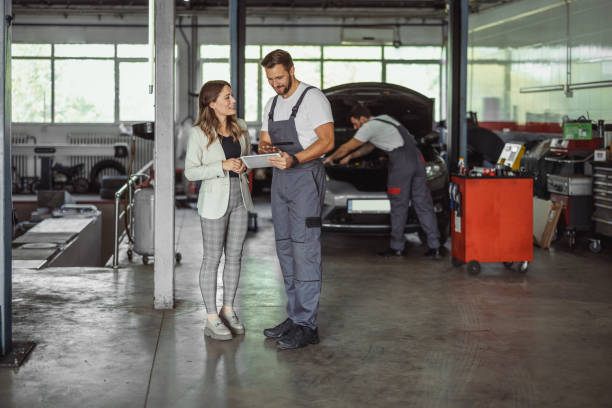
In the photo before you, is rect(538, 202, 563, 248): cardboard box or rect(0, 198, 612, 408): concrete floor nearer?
rect(0, 198, 612, 408): concrete floor

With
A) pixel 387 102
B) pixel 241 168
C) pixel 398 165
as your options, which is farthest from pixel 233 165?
pixel 387 102

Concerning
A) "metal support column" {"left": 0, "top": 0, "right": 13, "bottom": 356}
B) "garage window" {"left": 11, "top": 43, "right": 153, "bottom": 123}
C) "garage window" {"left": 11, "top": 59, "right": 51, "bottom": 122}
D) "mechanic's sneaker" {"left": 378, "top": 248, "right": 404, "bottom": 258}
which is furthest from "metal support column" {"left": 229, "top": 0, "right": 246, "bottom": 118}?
"garage window" {"left": 11, "top": 59, "right": 51, "bottom": 122}

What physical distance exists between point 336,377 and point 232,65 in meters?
5.04

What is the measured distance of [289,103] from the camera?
407cm

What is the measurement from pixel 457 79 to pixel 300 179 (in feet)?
13.6

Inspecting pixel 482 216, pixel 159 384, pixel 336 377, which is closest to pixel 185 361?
pixel 159 384

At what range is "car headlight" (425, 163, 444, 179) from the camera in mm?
7406

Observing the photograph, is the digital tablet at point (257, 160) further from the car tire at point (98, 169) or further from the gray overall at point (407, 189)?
the car tire at point (98, 169)

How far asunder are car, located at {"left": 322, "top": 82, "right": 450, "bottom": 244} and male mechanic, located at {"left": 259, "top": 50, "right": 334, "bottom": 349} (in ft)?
9.77

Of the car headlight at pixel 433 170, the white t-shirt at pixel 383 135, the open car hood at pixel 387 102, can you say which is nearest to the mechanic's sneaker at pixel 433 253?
the car headlight at pixel 433 170

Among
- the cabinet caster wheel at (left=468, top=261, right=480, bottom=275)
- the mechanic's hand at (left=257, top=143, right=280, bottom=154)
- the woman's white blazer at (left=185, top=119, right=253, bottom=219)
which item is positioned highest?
the mechanic's hand at (left=257, top=143, right=280, bottom=154)

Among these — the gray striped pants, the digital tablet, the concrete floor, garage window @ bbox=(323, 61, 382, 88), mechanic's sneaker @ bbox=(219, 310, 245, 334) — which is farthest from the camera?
garage window @ bbox=(323, 61, 382, 88)

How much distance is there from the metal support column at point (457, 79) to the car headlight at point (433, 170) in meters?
0.31

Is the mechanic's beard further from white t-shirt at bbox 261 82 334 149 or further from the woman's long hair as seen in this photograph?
the woman's long hair
